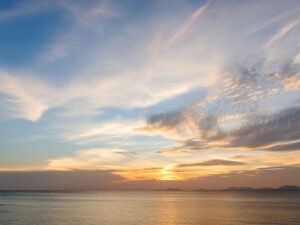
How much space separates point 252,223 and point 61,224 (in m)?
49.8

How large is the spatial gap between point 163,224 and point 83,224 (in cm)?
2110

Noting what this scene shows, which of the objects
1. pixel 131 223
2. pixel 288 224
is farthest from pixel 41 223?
pixel 288 224

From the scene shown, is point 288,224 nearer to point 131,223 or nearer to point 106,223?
point 131,223

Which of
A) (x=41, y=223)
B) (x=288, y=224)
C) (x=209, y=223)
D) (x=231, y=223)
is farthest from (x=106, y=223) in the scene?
(x=288, y=224)

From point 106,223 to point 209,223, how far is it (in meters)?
27.5

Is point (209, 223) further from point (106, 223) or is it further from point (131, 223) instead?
point (106, 223)

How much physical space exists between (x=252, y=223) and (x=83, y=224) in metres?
44.4

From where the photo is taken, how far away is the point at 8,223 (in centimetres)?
6488

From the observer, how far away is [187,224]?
68.4m

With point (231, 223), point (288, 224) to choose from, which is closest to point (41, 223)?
point (231, 223)

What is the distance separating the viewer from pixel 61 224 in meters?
66.2

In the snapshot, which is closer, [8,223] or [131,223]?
[8,223]

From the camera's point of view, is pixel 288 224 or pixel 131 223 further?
pixel 131 223

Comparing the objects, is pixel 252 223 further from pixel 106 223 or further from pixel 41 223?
pixel 41 223
